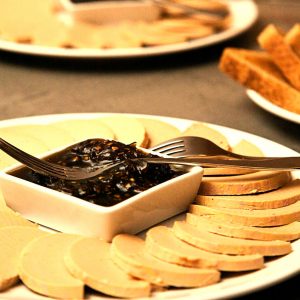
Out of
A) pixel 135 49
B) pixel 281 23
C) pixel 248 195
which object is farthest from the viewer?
pixel 281 23

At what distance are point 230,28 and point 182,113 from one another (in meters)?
0.73

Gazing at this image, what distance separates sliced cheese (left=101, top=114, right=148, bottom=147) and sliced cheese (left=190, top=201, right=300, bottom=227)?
0.31 meters

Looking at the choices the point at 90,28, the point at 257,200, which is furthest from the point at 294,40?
the point at 257,200

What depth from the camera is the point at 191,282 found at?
1.15m

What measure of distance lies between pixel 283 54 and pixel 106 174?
1009 millimetres

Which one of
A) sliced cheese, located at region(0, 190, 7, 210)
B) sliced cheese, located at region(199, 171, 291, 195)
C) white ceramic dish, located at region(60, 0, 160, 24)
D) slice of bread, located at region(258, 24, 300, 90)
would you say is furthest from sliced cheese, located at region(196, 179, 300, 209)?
white ceramic dish, located at region(60, 0, 160, 24)

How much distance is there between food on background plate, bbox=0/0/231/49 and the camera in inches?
99.1

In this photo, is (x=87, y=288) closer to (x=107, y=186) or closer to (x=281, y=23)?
(x=107, y=186)

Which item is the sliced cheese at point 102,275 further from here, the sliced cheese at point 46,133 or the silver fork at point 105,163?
the sliced cheese at point 46,133

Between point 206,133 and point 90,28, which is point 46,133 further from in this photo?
point 90,28

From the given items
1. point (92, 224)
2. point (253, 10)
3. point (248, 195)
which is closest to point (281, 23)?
point (253, 10)

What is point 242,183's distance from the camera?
4.63 feet

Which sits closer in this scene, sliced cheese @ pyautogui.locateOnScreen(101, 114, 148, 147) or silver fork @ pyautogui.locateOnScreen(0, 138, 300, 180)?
silver fork @ pyautogui.locateOnScreen(0, 138, 300, 180)

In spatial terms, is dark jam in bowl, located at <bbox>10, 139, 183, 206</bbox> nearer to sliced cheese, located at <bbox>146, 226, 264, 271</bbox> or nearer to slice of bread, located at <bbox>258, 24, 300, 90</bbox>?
sliced cheese, located at <bbox>146, 226, 264, 271</bbox>
